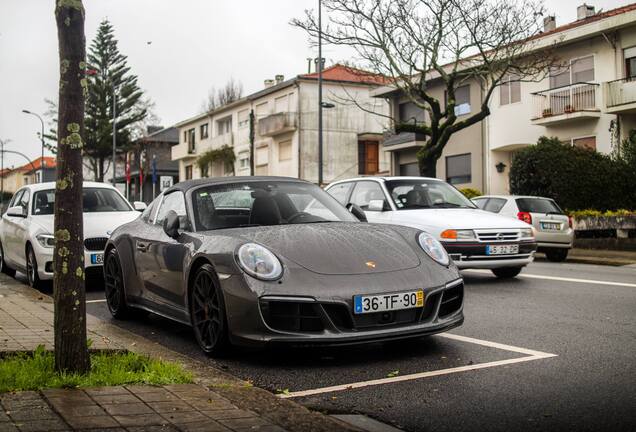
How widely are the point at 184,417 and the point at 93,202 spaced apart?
8656 millimetres

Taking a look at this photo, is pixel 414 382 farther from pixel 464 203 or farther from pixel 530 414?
pixel 464 203

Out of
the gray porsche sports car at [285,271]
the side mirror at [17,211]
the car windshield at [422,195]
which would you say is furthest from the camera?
the car windshield at [422,195]

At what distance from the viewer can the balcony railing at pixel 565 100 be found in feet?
92.9

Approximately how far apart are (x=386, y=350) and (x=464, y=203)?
246 inches

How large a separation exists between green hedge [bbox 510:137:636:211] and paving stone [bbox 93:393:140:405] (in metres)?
19.9

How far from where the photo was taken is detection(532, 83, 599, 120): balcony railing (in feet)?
92.9

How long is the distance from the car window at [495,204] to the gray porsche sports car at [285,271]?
35.5 feet

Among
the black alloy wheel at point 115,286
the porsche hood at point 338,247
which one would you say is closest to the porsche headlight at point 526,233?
the porsche hood at point 338,247

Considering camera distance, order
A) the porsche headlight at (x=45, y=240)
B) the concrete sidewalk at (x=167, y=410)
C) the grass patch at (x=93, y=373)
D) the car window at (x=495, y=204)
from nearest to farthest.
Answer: the concrete sidewalk at (x=167, y=410)
the grass patch at (x=93, y=373)
the porsche headlight at (x=45, y=240)
the car window at (x=495, y=204)

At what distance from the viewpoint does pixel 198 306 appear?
235 inches

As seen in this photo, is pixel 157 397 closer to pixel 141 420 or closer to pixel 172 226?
pixel 141 420

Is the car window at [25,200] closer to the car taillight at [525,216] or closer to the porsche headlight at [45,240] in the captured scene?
the porsche headlight at [45,240]

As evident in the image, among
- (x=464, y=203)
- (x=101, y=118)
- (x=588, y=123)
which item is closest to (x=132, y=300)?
(x=464, y=203)

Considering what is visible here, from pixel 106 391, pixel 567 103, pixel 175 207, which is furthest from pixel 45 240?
pixel 567 103
